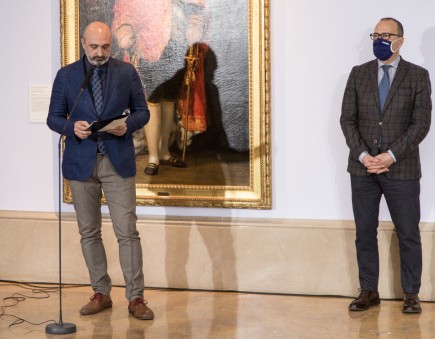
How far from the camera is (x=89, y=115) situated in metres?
6.27

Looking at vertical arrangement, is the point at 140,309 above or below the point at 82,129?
below

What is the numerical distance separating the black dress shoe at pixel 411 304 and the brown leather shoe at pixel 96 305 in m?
2.21

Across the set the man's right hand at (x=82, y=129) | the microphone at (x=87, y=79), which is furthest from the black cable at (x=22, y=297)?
the microphone at (x=87, y=79)

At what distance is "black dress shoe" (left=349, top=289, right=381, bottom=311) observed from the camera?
21.6ft

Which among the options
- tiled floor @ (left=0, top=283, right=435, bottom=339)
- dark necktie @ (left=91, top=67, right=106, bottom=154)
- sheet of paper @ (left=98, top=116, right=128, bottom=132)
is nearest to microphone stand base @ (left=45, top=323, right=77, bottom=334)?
tiled floor @ (left=0, top=283, right=435, bottom=339)

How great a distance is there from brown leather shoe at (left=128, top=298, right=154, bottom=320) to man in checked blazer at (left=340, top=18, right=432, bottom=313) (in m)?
1.51

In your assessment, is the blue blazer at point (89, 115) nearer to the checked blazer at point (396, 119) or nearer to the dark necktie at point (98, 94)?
the dark necktie at point (98, 94)

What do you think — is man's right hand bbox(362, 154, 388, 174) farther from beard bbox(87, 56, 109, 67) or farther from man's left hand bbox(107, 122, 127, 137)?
beard bbox(87, 56, 109, 67)

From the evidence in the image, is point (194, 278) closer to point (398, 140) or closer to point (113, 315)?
point (113, 315)

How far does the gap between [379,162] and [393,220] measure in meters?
0.52

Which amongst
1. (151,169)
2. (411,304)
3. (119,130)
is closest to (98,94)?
(119,130)

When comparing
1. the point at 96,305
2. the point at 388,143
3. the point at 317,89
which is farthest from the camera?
the point at 317,89

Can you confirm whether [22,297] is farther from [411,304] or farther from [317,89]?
[411,304]

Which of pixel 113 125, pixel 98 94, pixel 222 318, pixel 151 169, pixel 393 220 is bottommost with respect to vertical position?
pixel 222 318
